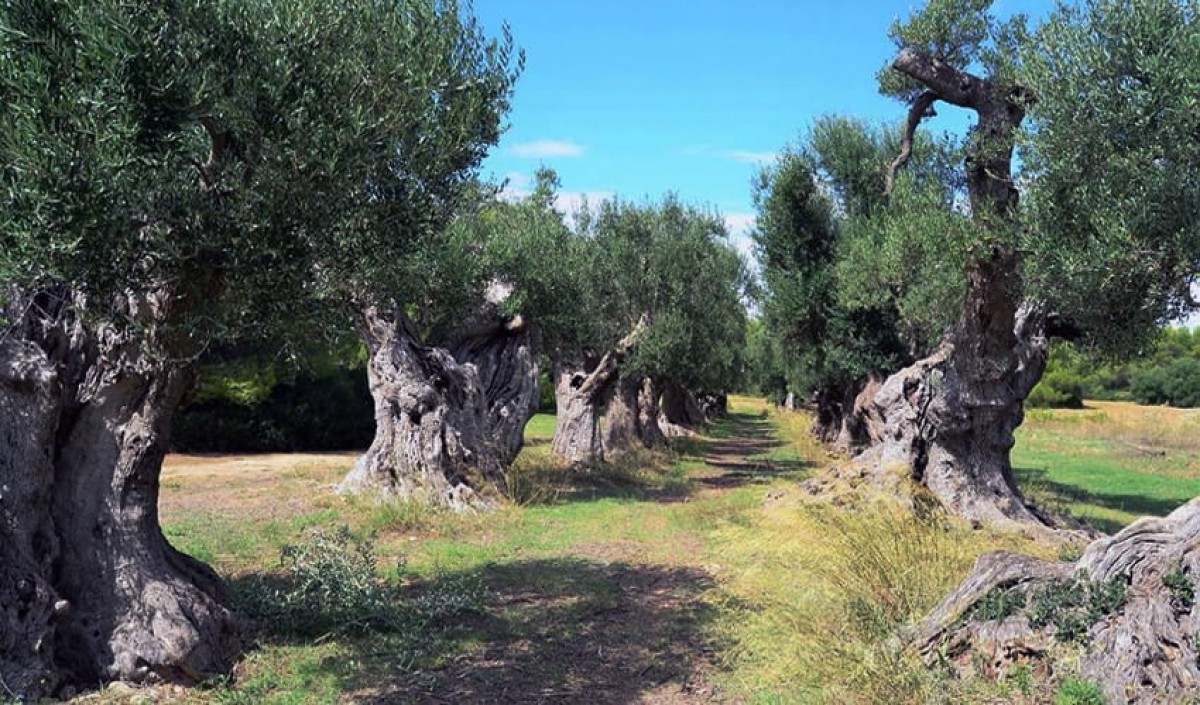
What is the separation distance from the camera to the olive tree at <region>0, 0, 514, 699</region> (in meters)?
4.91

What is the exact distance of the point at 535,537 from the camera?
12875mm

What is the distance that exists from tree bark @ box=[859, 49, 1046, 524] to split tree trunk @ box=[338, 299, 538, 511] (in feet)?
20.9

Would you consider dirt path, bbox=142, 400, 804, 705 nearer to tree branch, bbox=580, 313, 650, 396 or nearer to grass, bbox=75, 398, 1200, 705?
grass, bbox=75, 398, 1200, 705

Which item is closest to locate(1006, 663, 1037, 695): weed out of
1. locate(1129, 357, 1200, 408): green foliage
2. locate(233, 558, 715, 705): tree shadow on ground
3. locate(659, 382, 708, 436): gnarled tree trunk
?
locate(233, 558, 715, 705): tree shadow on ground

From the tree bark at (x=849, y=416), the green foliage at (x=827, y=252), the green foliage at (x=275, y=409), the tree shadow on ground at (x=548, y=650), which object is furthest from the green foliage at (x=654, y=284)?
the tree shadow on ground at (x=548, y=650)

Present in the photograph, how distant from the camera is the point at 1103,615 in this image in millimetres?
5820

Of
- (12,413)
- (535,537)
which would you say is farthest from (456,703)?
(535,537)

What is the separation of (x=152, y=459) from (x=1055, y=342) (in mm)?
12933

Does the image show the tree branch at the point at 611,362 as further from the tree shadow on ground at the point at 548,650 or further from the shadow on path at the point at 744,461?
the tree shadow on ground at the point at 548,650

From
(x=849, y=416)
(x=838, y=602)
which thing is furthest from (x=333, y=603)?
(x=849, y=416)

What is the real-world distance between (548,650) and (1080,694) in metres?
4.14

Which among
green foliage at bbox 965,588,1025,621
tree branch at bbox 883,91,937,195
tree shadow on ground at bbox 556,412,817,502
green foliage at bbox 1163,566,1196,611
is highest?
tree branch at bbox 883,91,937,195

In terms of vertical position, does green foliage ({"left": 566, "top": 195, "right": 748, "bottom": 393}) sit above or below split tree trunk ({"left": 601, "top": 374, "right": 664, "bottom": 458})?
above

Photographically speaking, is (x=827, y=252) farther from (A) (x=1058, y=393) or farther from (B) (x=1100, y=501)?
(A) (x=1058, y=393)
